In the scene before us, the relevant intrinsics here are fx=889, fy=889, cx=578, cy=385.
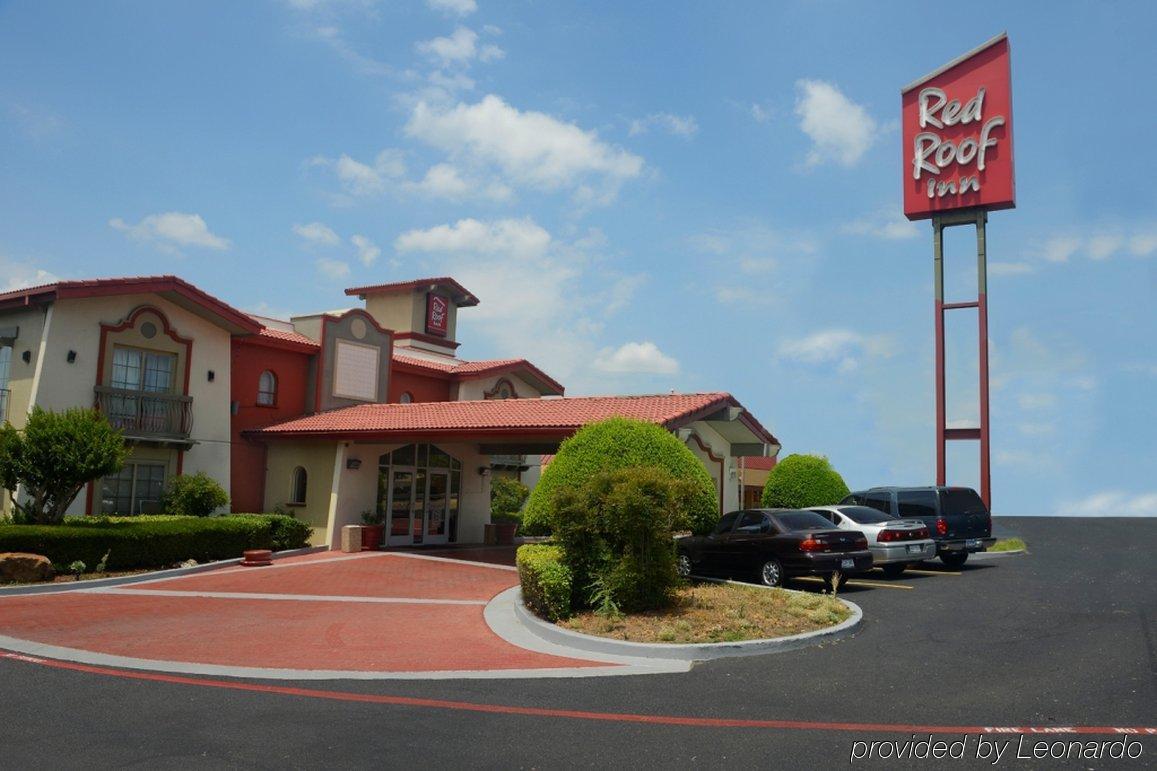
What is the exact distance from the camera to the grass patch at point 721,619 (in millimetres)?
10664

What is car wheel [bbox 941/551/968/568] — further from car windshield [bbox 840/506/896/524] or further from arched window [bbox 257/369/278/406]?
arched window [bbox 257/369/278/406]

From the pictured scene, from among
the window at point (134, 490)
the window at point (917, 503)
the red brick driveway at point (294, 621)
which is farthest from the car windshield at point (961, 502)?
the window at point (134, 490)

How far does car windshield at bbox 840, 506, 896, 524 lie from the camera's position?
57.4 ft

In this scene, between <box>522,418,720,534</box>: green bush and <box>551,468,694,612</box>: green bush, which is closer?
<box>551,468,694,612</box>: green bush

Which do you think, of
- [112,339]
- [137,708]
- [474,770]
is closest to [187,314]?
[112,339]

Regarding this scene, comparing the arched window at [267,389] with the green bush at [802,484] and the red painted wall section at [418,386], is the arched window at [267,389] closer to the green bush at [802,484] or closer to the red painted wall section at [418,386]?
the red painted wall section at [418,386]

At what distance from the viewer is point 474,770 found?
5844 millimetres

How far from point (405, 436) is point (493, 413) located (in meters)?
2.26

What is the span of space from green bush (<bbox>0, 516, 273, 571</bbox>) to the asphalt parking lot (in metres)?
8.69

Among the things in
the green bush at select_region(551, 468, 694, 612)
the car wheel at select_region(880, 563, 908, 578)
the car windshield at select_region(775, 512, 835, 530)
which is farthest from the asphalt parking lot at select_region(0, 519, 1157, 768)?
the car wheel at select_region(880, 563, 908, 578)

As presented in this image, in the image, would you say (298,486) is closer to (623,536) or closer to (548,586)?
(623,536)

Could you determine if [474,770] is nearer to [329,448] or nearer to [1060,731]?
[1060,731]

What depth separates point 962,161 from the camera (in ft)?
102

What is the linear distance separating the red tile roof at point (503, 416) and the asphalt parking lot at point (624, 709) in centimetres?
907
